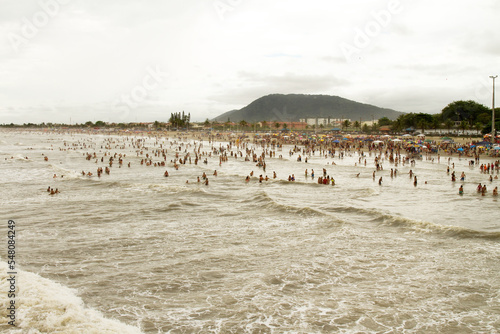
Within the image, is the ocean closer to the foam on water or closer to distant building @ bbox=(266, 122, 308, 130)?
the foam on water

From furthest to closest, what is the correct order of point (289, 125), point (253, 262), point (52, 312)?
point (289, 125) < point (253, 262) < point (52, 312)

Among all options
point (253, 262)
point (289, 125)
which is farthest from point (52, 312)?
point (289, 125)

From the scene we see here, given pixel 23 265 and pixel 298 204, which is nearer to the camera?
pixel 23 265

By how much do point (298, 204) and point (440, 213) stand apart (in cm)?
703

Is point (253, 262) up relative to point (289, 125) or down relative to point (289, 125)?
down

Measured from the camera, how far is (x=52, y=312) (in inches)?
314

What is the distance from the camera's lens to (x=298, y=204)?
792 inches

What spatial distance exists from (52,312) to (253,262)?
18.5 ft

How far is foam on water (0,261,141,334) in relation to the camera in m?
7.39

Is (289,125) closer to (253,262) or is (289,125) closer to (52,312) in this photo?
(253,262)

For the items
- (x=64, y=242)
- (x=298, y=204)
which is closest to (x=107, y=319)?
(x=64, y=242)

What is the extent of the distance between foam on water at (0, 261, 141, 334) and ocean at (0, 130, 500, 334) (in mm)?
37

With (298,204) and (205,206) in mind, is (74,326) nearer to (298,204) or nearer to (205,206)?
(205,206)

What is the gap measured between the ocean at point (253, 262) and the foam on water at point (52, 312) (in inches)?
1.5
